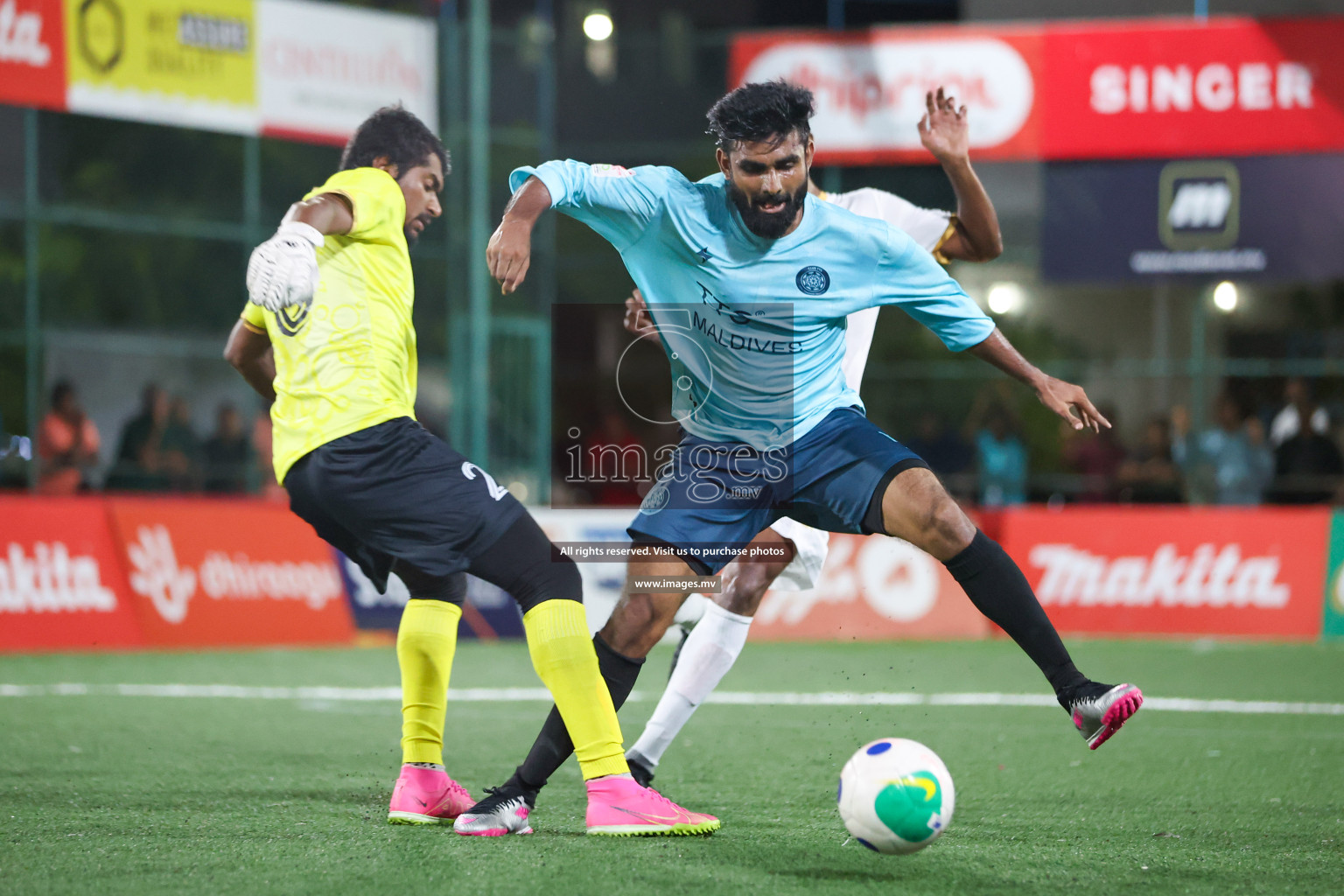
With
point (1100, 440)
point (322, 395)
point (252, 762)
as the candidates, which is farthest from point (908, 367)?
point (322, 395)

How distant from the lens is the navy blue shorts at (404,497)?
14.5 ft

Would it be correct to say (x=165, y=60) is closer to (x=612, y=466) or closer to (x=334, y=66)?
(x=334, y=66)

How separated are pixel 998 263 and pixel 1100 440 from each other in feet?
13.4

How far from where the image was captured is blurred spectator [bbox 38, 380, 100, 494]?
13617 millimetres

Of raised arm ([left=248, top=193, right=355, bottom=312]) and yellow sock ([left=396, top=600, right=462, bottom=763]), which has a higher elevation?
raised arm ([left=248, top=193, right=355, bottom=312])

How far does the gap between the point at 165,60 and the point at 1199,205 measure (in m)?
10.4

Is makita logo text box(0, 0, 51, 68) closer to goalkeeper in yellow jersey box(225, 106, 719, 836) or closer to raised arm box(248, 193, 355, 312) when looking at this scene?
goalkeeper in yellow jersey box(225, 106, 719, 836)

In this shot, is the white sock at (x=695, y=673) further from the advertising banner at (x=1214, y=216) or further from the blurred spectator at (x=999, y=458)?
the advertising banner at (x=1214, y=216)

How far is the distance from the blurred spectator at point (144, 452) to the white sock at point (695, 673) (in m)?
10.2

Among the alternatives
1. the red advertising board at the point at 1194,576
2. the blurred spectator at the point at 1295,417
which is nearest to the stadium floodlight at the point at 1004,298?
the blurred spectator at the point at 1295,417

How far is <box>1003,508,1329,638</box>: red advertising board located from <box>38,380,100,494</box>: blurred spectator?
28.4 feet

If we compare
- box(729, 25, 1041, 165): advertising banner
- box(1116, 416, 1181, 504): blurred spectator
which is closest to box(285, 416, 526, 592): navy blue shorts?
box(1116, 416, 1181, 504): blurred spectator

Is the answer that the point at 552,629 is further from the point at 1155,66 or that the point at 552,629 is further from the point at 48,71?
the point at 1155,66

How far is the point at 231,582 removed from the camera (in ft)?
36.9
